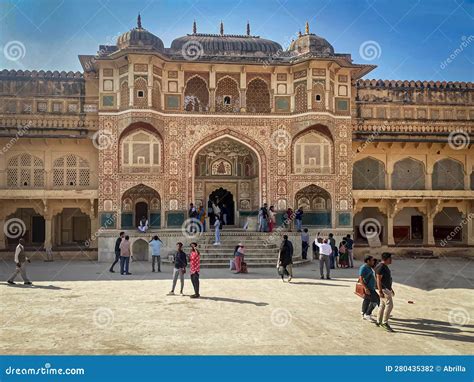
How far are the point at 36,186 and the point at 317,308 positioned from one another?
16070mm

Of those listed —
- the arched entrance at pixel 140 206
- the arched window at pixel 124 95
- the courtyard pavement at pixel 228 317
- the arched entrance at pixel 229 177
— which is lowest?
the courtyard pavement at pixel 228 317

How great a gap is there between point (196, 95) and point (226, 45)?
2.95m

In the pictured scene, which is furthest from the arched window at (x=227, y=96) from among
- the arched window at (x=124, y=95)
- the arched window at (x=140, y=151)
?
the arched window at (x=124, y=95)

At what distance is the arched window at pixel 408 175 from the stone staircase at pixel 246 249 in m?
7.78

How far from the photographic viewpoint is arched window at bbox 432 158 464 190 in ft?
73.9

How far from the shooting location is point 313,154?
1995cm

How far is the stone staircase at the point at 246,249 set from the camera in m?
16.2

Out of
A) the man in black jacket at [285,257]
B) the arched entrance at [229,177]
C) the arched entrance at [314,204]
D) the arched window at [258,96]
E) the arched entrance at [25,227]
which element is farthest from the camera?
the arched entrance at [229,177]

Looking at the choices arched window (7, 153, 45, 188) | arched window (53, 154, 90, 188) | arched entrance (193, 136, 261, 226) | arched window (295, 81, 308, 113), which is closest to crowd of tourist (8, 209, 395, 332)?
arched entrance (193, 136, 261, 226)

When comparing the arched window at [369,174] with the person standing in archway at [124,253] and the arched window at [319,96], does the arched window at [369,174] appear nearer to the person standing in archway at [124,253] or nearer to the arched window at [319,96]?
the arched window at [319,96]

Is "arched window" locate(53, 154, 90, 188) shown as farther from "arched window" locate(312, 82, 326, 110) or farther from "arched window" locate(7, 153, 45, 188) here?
"arched window" locate(312, 82, 326, 110)

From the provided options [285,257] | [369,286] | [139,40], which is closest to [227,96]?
[139,40]

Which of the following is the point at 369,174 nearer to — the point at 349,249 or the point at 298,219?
the point at 298,219
